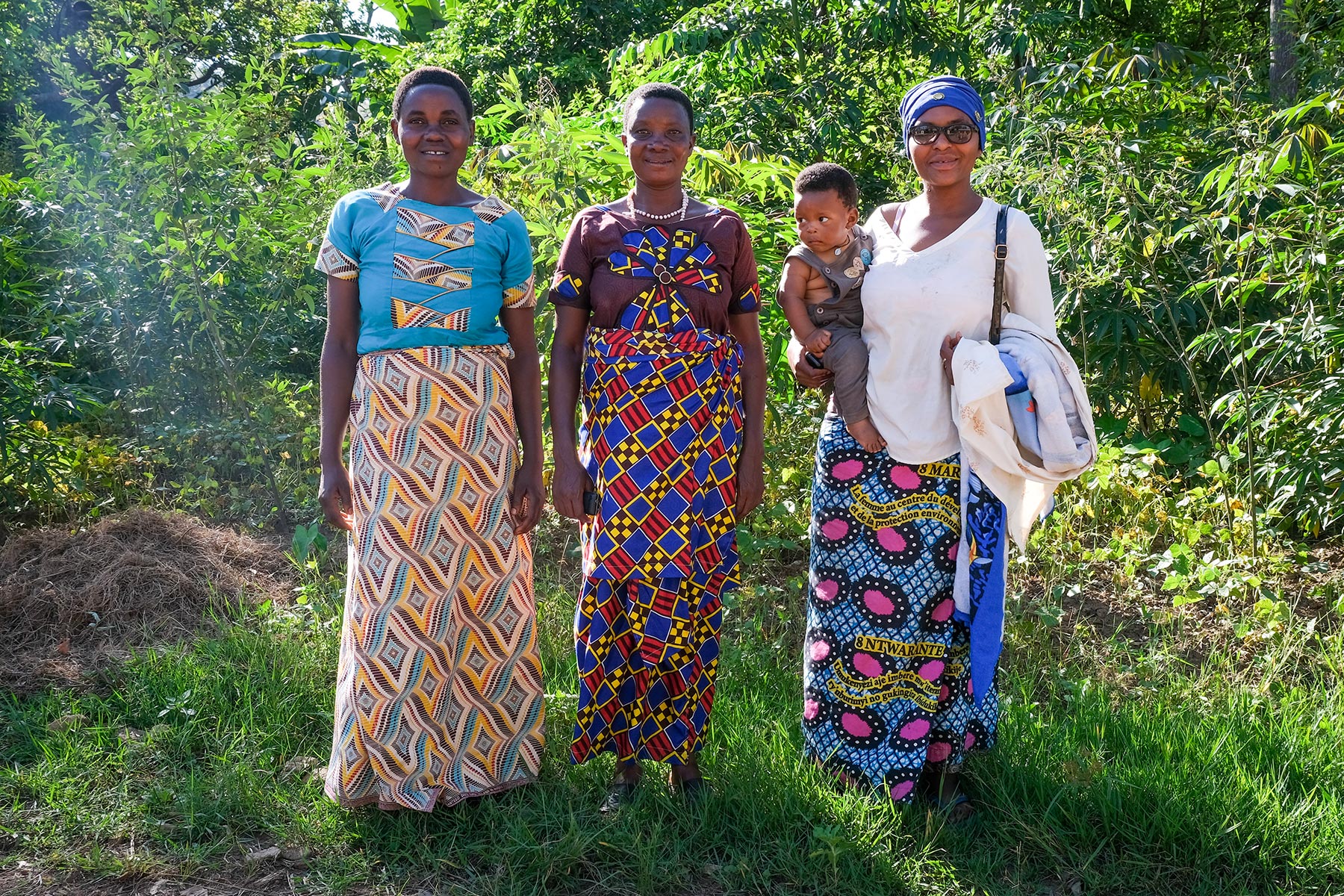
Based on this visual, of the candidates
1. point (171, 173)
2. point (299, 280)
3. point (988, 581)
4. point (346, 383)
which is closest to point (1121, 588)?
point (988, 581)

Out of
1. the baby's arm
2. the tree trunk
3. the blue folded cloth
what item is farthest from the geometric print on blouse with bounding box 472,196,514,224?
the tree trunk

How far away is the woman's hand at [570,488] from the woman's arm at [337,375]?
1.81 ft

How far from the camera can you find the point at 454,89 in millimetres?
2736

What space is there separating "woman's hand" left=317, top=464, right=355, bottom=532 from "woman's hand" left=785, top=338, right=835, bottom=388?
1.20 m

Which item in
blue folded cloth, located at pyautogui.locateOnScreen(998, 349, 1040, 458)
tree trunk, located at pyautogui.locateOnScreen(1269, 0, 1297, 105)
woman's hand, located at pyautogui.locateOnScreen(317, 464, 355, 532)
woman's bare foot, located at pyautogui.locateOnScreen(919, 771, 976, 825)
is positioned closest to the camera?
blue folded cloth, located at pyautogui.locateOnScreen(998, 349, 1040, 458)

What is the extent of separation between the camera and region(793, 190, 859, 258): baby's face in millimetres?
2670

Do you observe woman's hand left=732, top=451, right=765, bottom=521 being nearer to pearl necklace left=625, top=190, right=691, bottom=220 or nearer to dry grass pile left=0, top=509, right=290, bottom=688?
pearl necklace left=625, top=190, right=691, bottom=220

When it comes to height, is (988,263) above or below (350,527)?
above

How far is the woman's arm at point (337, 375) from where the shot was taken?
2766mm

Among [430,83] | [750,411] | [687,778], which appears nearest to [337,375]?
[430,83]

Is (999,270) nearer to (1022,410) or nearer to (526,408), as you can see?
(1022,410)

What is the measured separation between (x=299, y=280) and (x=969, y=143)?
3462 mm

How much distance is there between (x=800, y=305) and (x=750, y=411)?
31 centimetres

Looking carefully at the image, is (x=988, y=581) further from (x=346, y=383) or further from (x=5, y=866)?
(x=5, y=866)
